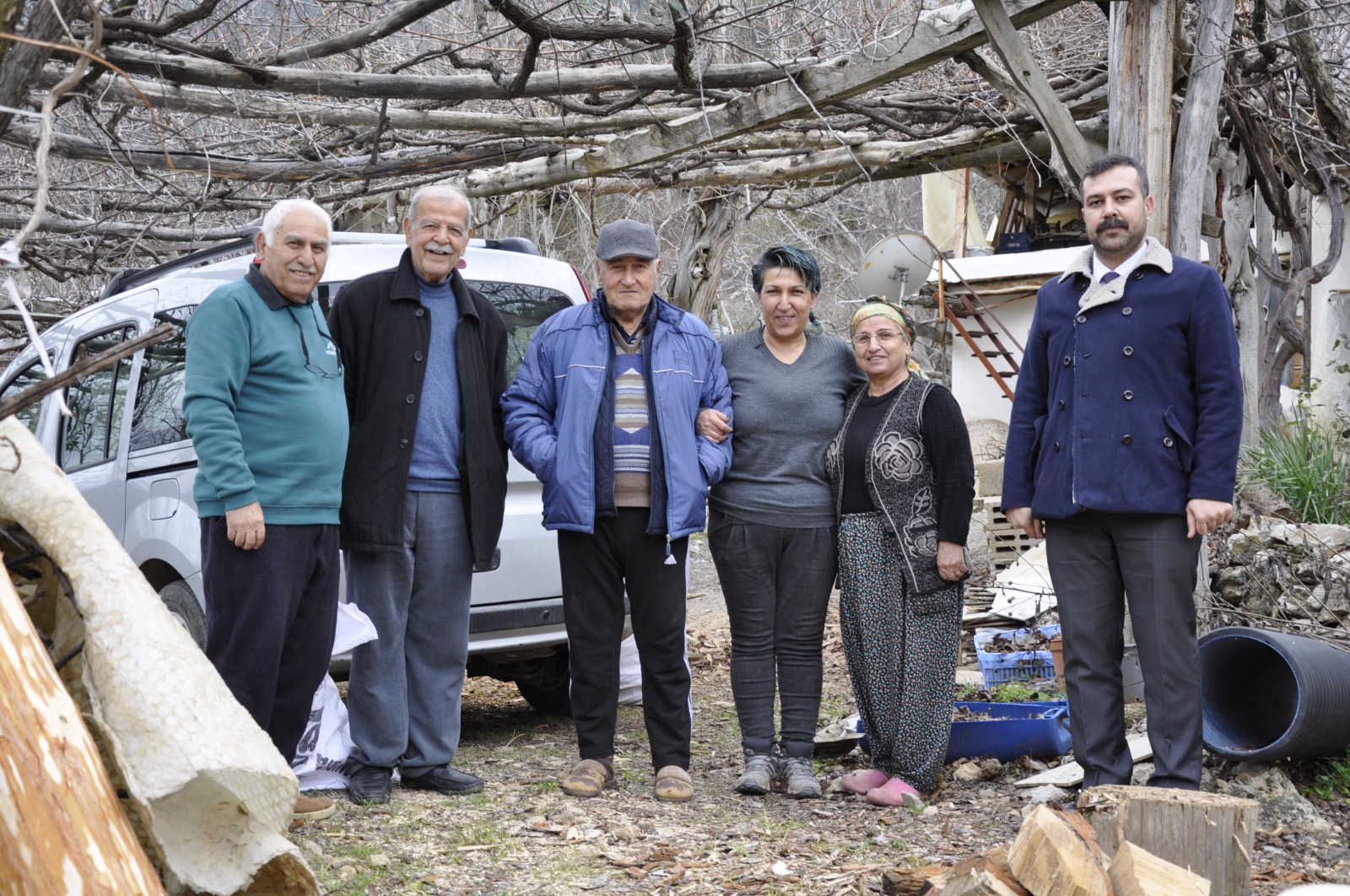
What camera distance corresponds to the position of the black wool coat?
14.5 feet

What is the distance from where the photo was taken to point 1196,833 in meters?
3.34

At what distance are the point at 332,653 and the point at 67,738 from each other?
8.09ft

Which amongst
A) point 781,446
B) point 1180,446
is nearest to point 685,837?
point 781,446

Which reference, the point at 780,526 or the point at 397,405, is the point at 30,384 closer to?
the point at 397,405

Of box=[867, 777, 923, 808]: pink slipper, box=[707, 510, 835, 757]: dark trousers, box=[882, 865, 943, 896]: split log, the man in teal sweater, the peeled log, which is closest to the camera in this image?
the peeled log

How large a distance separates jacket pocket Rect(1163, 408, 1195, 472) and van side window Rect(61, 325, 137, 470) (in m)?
4.35

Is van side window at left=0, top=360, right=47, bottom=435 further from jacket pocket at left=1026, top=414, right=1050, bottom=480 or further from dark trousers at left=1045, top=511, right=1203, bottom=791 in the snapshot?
dark trousers at left=1045, top=511, right=1203, bottom=791

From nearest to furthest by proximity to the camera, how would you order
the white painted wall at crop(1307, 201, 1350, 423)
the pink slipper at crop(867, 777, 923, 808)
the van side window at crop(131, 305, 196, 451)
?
the pink slipper at crop(867, 777, 923, 808)
the van side window at crop(131, 305, 196, 451)
the white painted wall at crop(1307, 201, 1350, 423)

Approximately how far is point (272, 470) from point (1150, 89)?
3.87 m

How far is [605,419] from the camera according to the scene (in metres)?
4.59

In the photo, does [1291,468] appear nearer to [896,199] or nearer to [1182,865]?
[1182,865]

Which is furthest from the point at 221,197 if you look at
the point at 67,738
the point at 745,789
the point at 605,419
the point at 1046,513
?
the point at 67,738

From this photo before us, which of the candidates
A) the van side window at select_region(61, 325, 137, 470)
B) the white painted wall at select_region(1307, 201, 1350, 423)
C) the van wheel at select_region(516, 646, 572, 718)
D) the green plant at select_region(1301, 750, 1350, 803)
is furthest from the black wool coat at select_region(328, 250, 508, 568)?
the white painted wall at select_region(1307, 201, 1350, 423)

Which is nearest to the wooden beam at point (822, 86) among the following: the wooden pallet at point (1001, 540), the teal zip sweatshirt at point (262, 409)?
the teal zip sweatshirt at point (262, 409)
